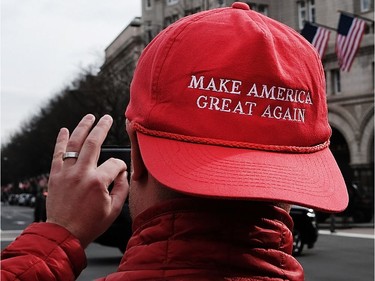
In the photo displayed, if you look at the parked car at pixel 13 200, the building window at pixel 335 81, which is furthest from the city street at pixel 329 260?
the parked car at pixel 13 200

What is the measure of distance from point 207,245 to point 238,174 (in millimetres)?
134

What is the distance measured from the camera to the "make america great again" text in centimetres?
154

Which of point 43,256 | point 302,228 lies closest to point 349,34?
point 302,228

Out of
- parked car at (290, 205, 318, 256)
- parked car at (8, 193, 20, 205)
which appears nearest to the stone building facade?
parked car at (290, 205, 318, 256)

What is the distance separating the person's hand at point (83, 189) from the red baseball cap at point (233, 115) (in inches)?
3.4

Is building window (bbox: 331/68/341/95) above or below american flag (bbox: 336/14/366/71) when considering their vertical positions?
below

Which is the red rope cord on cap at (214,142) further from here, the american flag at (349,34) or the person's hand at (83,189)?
the american flag at (349,34)

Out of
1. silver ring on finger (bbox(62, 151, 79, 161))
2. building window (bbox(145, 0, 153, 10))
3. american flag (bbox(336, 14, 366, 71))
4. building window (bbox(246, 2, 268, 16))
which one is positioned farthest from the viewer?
building window (bbox(145, 0, 153, 10))

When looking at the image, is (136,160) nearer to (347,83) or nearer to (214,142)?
(214,142)

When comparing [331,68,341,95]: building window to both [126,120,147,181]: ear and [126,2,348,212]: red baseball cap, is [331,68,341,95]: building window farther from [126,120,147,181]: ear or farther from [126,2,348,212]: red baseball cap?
[126,120,147,181]: ear

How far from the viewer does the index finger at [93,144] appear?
1451 millimetres

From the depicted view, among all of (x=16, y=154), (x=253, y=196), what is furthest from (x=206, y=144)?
(x=16, y=154)

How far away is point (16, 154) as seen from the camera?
110062 mm

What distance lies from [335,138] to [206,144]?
4379 centimetres
